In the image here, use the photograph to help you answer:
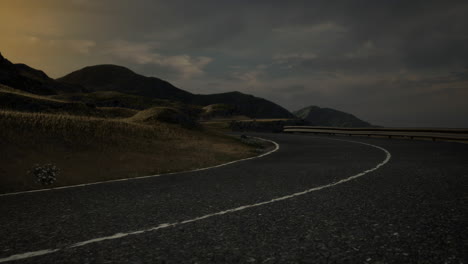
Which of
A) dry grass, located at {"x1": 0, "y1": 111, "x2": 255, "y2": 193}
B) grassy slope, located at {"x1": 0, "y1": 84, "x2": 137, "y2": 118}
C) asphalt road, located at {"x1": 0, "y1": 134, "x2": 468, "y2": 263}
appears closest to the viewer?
asphalt road, located at {"x1": 0, "y1": 134, "x2": 468, "y2": 263}

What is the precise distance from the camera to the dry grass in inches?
448

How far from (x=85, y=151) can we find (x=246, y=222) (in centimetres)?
1252

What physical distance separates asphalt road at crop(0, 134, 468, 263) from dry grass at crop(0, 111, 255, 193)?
369 centimetres

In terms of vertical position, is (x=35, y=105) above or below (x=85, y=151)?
above

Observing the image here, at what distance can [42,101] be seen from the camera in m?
32.5

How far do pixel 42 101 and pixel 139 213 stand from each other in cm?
3221

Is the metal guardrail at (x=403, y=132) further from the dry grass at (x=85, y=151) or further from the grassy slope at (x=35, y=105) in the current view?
the grassy slope at (x=35, y=105)

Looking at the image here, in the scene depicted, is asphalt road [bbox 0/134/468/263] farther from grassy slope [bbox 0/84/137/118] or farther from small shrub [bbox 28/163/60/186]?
grassy slope [bbox 0/84/137/118]

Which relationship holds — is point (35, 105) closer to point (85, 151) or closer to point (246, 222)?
point (85, 151)

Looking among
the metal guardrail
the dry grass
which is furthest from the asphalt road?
the metal guardrail

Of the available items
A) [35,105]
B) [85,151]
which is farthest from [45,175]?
[35,105]

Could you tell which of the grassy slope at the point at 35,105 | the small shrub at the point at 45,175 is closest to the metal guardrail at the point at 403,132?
the small shrub at the point at 45,175

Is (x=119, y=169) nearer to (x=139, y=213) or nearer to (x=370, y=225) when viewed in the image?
(x=139, y=213)

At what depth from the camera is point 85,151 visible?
50.0 ft
